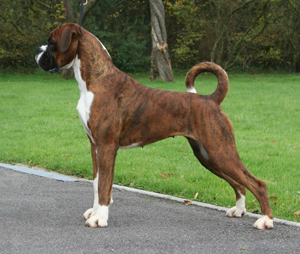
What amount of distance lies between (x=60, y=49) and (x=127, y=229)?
193 cm

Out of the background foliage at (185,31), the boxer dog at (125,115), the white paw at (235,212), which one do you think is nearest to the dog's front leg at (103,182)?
the boxer dog at (125,115)

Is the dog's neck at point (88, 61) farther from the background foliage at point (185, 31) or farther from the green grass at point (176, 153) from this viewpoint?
the background foliage at point (185, 31)

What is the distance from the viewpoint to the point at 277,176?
19.0 ft

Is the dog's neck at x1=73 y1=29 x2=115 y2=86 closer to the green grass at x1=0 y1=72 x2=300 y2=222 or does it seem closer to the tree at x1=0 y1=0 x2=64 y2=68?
the green grass at x1=0 y1=72 x2=300 y2=222

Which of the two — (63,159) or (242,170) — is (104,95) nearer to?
(242,170)

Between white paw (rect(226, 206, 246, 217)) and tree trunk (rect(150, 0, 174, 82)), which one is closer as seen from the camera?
white paw (rect(226, 206, 246, 217))

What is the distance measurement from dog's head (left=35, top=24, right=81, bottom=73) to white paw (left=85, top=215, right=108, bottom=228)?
159cm

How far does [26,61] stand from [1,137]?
19630 millimetres

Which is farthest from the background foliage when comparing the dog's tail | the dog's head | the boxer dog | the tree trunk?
the dog's head

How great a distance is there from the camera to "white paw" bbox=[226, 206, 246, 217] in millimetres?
4438

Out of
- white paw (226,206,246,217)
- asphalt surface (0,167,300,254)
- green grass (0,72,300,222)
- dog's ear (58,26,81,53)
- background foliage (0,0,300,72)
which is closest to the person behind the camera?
asphalt surface (0,167,300,254)

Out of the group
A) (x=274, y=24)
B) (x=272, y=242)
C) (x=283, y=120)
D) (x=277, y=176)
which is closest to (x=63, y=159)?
(x=277, y=176)

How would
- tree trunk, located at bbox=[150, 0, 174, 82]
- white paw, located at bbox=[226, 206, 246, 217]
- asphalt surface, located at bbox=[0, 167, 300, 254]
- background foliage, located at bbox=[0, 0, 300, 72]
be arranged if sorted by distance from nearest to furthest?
asphalt surface, located at bbox=[0, 167, 300, 254], white paw, located at bbox=[226, 206, 246, 217], tree trunk, located at bbox=[150, 0, 174, 82], background foliage, located at bbox=[0, 0, 300, 72]

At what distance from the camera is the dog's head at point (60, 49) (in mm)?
3998
